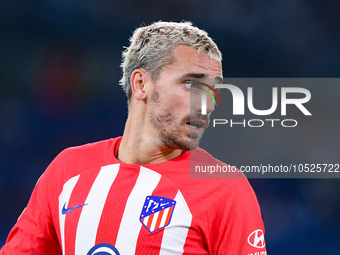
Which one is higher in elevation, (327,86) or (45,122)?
(327,86)

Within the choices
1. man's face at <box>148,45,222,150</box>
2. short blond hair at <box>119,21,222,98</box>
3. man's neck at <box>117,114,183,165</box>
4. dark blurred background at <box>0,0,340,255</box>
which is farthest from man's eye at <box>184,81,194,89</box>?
dark blurred background at <box>0,0,340,255</box>

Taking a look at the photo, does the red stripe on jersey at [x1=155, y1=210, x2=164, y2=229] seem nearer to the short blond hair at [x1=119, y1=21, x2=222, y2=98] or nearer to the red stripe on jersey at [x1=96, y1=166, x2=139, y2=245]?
the red stripe on jersey at [x1=96, y1=166, x2=139, y2=245]

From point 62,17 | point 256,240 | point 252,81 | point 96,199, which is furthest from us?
point 62,17

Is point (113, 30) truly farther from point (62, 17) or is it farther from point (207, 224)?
point (207, 224)

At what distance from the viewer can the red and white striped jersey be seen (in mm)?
1656

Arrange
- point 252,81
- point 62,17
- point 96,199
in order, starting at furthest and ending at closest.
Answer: point 62,17
point 252,81
point 96,199

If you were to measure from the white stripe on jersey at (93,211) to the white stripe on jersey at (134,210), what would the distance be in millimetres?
113

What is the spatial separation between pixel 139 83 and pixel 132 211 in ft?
1.82

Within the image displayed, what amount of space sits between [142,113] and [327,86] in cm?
348

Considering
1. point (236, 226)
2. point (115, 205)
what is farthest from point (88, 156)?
point (236, 226)

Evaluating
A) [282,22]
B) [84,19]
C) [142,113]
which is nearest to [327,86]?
[282,22]

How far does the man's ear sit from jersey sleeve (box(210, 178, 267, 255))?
553 millimetres

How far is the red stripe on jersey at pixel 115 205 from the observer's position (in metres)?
1.75

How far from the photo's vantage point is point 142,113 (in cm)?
191
